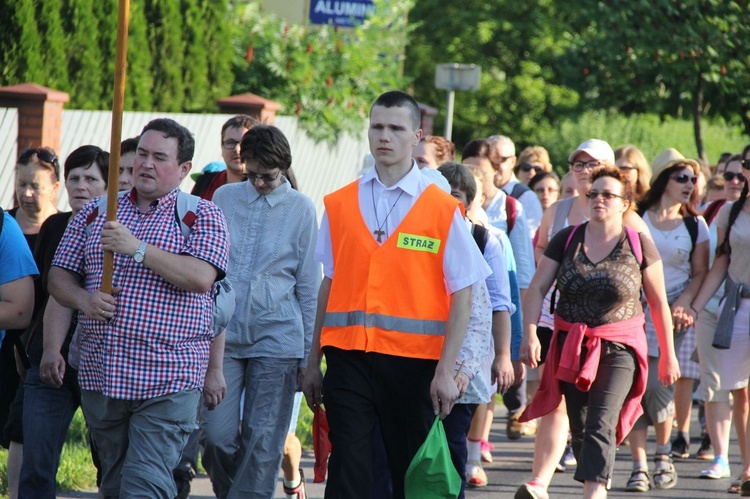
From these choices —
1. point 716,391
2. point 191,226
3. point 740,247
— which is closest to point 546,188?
point 740,247

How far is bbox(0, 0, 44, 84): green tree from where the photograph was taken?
456 inches

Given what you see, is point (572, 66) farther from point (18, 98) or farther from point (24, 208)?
point (24, 208)

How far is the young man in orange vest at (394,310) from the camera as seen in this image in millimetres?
5066

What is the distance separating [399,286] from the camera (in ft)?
16.6

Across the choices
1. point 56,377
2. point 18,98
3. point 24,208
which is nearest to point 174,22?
→ point 18,98

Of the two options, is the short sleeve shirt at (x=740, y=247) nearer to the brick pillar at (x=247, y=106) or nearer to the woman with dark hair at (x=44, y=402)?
the woman with dark hair at (x=44, y=402)

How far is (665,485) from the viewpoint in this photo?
800 centimetres

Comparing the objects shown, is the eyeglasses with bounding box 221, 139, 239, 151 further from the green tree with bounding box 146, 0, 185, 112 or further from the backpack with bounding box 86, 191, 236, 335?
the green tree with bounding box 146, 0, 185, 112

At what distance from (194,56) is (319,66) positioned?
174 cm

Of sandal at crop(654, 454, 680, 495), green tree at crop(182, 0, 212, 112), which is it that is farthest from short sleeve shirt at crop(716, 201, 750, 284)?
green tree at crop(182, 0, 212, 112)

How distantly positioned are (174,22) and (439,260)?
10387mm

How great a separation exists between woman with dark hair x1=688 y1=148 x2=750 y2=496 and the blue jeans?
434cm

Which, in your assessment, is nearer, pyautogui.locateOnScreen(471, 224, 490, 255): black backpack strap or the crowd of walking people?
the crowd of walking people

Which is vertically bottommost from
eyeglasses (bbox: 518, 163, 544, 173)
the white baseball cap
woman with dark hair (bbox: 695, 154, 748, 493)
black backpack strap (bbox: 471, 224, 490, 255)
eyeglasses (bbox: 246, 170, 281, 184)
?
woman with dark hair (bbox: 695, 154, 748, 493)
